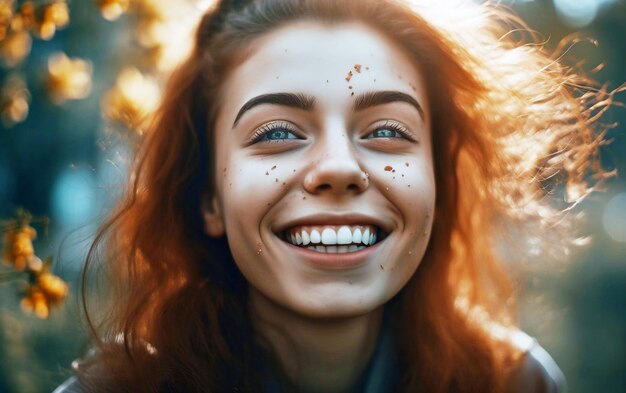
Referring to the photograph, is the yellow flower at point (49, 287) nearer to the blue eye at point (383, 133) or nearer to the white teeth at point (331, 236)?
the white teeth at point (331, 236)

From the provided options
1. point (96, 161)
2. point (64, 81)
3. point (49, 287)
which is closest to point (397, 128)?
point (49, 287)

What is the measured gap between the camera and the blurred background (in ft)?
5.87

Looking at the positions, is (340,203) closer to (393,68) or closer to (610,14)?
(393,68)

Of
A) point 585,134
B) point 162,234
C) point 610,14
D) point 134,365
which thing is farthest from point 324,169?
point 610,14

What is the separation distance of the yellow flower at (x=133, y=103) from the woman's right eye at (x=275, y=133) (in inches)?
14.1

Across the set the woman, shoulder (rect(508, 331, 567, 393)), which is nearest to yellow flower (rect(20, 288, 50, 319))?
the woman

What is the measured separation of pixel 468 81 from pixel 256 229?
0.62 meters

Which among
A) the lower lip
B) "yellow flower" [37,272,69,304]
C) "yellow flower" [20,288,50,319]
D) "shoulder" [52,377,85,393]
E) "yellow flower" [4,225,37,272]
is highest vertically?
the lower lip

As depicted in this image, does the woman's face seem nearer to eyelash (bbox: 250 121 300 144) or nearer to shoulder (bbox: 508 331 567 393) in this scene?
eyelash (bbox: 250 121 300 144)

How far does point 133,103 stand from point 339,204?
69 cm

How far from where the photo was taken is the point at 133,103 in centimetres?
188

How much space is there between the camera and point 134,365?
5.30 ft

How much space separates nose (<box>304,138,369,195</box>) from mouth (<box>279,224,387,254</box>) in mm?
72

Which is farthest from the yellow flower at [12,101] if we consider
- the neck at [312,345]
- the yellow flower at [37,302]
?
the neck at [312,345]
